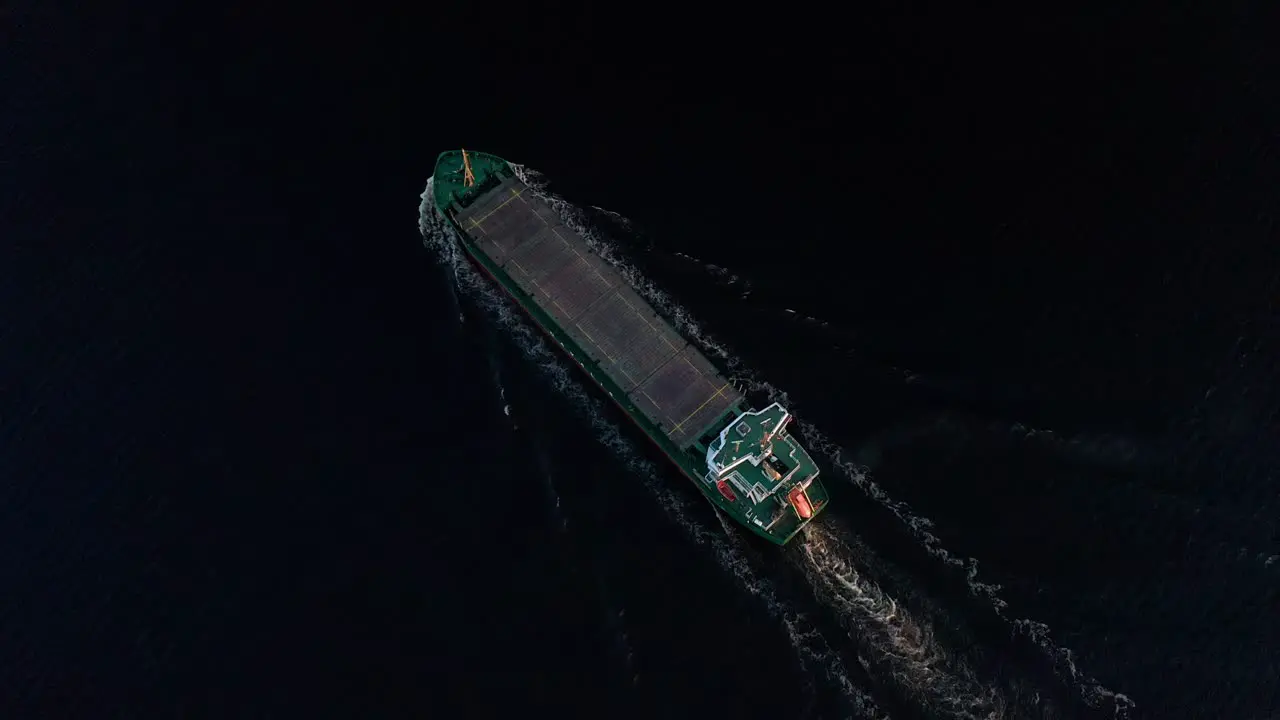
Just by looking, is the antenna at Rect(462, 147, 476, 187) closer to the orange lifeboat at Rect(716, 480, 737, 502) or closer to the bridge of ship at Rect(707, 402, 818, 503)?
the bridge of ship at Rect(707, 402, 818, 503)

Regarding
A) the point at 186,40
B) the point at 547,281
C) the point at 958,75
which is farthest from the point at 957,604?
the point at 186,40

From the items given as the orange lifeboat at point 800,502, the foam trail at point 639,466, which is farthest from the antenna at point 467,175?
the orange lifeboat at point 800,502

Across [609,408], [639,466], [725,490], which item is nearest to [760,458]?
[725,490]

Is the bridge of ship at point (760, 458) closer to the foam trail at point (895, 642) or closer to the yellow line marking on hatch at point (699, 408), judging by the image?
the yellow line marking on hatch at point (699, 408)

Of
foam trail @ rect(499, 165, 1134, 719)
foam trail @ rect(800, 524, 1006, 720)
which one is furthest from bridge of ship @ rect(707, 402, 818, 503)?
foam trail @ rect(800, 524, 1006, 720)

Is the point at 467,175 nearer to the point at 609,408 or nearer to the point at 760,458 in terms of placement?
the point at 609,408

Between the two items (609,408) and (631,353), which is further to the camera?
(609,408)
